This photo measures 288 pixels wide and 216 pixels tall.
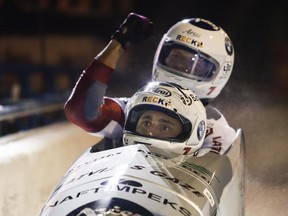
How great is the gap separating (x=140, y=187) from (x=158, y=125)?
63 cm

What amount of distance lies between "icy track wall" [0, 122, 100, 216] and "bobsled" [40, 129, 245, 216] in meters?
1.39

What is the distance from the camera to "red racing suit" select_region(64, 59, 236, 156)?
11.5 ft

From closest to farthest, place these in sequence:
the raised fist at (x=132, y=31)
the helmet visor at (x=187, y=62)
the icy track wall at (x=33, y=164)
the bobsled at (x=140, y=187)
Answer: the bobsled at (x=140, y=187)
the raised fist at (x=132, y=31)
the helmet visor at (x=187, y=62)
the icy track wall at (x=33, y=164)

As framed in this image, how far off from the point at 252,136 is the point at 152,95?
9.55 ft

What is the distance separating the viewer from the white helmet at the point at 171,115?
9.57ft

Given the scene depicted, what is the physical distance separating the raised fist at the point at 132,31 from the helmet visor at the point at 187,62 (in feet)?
1.24

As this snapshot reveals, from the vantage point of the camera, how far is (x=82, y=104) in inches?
140

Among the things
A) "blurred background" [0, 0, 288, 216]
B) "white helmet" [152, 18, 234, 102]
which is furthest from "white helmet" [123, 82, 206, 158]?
"blurred background" [0, 0, 288, 216]

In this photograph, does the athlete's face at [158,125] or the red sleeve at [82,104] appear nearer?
the athlete's face at [158,125]

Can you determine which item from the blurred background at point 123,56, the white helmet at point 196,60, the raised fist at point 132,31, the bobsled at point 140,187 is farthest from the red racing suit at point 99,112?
the blurred background at point 123,56

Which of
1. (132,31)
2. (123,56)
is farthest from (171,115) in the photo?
(123,56)

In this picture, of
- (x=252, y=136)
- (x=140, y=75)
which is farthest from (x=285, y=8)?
(x=252, y=136)

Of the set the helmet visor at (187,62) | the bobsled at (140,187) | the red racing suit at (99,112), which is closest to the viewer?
the bobsled at (140,187)

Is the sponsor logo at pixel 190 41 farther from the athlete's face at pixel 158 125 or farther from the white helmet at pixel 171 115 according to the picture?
the athlete's face at pixel 158 125
